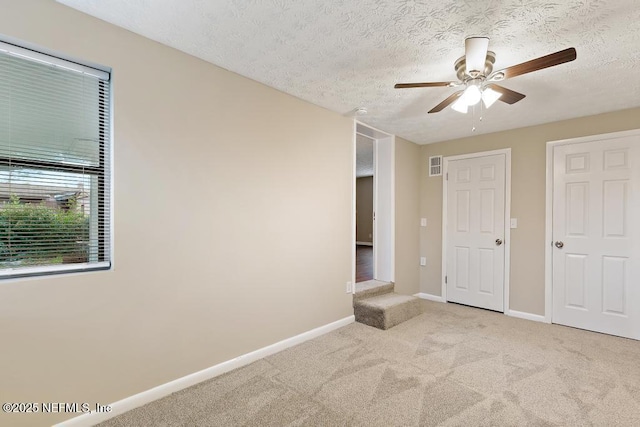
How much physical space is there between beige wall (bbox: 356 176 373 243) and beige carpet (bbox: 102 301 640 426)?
6.69 m

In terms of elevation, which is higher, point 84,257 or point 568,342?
point 84,257

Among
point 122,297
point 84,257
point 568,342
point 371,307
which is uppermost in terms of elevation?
point 84,257

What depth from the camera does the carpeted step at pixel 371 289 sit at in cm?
363

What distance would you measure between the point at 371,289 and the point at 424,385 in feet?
5.22

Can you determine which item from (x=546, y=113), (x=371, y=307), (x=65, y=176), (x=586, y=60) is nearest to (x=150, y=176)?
(x=65, y=176)

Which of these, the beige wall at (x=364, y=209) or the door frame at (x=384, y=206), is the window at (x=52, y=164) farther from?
the beige wall at (x=364, y=209)

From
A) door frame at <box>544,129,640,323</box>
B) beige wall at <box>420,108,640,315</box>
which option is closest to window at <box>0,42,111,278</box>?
beige wall at <box>420,108,640,315</box>

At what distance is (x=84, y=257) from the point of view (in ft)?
6.14

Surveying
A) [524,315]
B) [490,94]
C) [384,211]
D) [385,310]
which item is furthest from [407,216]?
[490,94]

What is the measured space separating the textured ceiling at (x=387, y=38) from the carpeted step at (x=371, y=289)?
2.17 meters

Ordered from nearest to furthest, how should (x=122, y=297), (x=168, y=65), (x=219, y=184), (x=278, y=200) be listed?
(x=122, y=297), (x=168, y=65), (x=219, y=184), (x=278, y=200)

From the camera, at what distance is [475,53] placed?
1778mm

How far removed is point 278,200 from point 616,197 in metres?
3.48

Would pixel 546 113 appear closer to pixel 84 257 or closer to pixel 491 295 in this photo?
pixel 491 295
